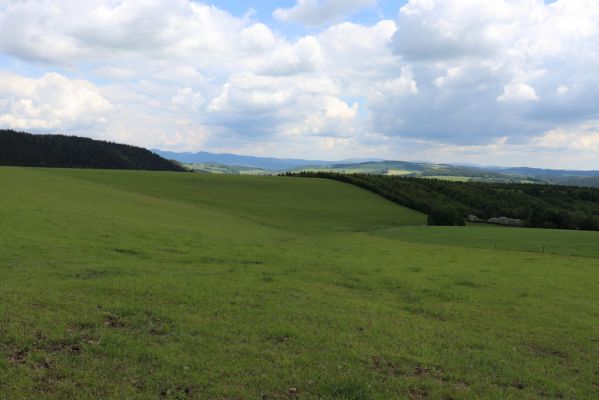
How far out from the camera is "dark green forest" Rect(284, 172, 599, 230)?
8962cm

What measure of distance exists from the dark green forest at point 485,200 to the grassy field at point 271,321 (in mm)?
65391

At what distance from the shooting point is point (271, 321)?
44.9 feet

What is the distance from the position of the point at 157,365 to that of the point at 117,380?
3.26 ft

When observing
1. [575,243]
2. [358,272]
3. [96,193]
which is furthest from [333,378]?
[96,193]

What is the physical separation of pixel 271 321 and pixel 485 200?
469 ft

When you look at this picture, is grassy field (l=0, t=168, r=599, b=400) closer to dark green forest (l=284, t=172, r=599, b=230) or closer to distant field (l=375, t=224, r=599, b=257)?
distant field (l=375, t=224, r=599, b=257)

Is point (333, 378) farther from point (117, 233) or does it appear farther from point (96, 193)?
point (96, 193)

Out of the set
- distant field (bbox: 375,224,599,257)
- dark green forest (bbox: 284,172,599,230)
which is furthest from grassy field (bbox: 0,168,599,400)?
dark green forest (bbox: 284,172,599,230)

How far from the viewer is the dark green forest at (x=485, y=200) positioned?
294 ft

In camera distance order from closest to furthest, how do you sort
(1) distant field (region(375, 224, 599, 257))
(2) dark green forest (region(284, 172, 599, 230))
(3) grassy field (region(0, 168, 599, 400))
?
(3) grassy field (region(0, 168, 599, 400)) < (1) distant field (region(375, 224, 599, 257)) < (2) dark green forest (region(284, 172, 599, 230))

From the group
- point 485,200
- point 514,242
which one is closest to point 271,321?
point 514,242

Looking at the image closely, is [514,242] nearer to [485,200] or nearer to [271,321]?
[271,321]

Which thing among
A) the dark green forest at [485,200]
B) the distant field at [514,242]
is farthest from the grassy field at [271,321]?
the dark green forest at [485,200]

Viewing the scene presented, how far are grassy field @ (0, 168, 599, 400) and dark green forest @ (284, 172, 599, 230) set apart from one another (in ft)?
215
